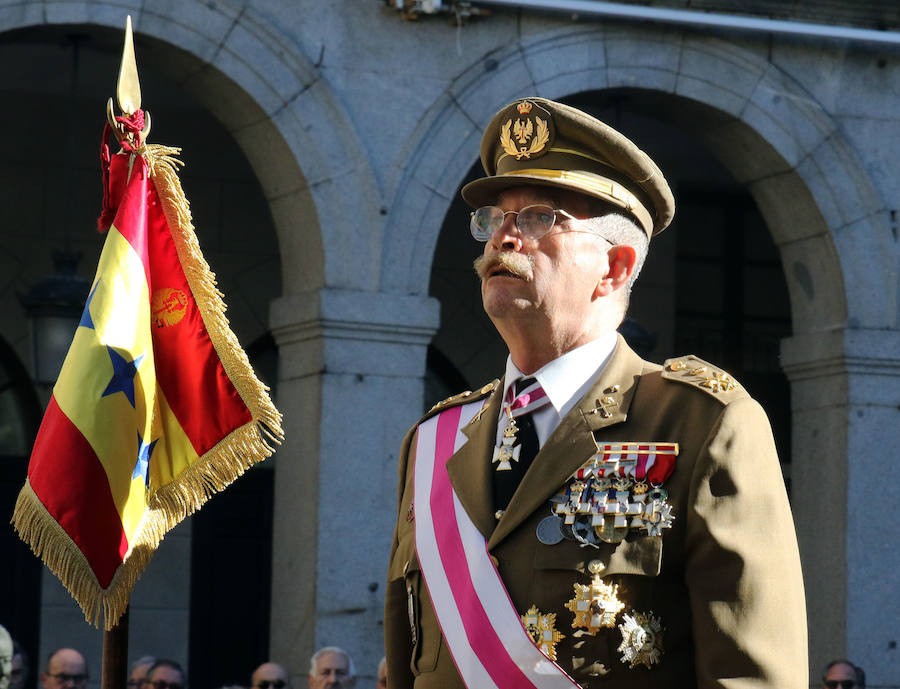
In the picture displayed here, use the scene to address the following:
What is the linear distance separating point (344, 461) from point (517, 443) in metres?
5.43

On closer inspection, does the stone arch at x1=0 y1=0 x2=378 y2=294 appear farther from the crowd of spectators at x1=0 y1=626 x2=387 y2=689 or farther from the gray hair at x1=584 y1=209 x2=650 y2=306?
the gray hair at x1=584 y1=209 x2=650 y2=306

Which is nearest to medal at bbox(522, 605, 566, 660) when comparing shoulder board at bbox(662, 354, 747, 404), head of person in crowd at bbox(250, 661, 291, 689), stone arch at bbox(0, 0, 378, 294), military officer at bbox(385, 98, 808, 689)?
military officer at bbox(385, 98, 808, 689)

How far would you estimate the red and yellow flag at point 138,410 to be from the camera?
15.2ft

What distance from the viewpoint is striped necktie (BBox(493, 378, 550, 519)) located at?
3244 millimetres

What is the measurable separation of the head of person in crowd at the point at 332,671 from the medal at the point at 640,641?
16.8 ft

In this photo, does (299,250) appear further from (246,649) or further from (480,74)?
(246,649)

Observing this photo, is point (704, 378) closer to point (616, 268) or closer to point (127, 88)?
point (616, 268)

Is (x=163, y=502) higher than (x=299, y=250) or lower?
lower

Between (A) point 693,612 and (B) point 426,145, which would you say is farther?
(B) point 426,145

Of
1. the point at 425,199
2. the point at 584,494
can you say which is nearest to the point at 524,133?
the point at 584,494

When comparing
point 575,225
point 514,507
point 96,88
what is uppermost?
point 96,88

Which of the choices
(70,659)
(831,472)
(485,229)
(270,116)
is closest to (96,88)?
(270,116)

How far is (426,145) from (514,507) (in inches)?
237

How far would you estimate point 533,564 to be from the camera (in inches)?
122
